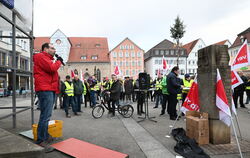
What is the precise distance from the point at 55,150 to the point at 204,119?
3.46 m

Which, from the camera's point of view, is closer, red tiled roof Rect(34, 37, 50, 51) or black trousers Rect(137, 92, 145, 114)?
black trousers Rect(137, 92, 145, 114)

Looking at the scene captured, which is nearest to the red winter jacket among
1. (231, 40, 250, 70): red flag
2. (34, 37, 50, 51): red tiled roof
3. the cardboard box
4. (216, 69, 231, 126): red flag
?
the cardboard box

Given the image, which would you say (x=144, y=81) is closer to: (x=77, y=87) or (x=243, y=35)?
(x=77, y=87)

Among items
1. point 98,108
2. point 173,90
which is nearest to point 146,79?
point 173,90

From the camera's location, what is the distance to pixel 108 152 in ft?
11.2

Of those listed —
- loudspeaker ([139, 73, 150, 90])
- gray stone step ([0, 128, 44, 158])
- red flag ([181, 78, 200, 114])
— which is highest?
loudspeaker ([139, 73, 150, 90])

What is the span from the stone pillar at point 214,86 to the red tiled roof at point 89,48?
5030 cm

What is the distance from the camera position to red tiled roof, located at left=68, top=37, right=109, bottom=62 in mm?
53816

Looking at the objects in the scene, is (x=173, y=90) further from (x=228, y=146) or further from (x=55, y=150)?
(x=55, y=150)

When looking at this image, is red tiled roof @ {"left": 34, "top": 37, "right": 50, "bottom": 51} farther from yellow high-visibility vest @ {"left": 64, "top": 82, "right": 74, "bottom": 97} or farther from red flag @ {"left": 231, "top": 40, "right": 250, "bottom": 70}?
red flag @ {"left": 231, "top": 40, "right": 250, "bottom": 70}

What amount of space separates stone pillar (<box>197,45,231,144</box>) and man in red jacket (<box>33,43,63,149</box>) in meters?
3.58

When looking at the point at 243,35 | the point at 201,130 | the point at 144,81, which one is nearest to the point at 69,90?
the point at 144,81

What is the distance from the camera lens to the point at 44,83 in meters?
3.50

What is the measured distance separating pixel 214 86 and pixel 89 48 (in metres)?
54.9
